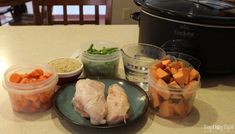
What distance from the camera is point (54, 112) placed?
70 cm

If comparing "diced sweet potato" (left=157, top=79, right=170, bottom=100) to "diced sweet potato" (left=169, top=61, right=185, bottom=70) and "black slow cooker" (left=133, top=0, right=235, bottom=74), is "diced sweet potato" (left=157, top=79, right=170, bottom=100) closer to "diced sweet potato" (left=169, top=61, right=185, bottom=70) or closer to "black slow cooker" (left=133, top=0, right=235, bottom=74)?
"diced sweet potato" (left=169, top=61, right=185, bottom=70)

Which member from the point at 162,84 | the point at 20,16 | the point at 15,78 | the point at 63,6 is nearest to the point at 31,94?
the point at 15,78

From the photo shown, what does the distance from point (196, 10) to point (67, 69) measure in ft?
1.32

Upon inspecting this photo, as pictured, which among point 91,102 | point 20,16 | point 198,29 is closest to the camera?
point 91,102

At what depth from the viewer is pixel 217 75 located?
84 cm

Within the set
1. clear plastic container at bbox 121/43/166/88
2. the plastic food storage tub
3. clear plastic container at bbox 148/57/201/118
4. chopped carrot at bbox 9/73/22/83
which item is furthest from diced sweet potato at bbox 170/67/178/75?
chopped carrot at bbox 9/73/22/83

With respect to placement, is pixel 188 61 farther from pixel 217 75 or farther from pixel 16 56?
pixel 16 56

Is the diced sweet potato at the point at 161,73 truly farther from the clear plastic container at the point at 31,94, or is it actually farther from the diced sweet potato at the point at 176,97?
the clear plastic container at the point at 31,94

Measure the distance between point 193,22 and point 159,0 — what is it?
0.18m

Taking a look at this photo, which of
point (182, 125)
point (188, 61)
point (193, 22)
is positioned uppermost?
point (193, 22)

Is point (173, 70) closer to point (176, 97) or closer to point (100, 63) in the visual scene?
point (176, 97)

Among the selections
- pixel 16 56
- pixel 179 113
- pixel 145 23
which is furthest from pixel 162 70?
pixel 16 56

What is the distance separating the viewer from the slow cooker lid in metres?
0.72

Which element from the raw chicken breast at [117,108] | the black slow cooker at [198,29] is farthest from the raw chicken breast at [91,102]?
the black slow cooker at [198,29]
